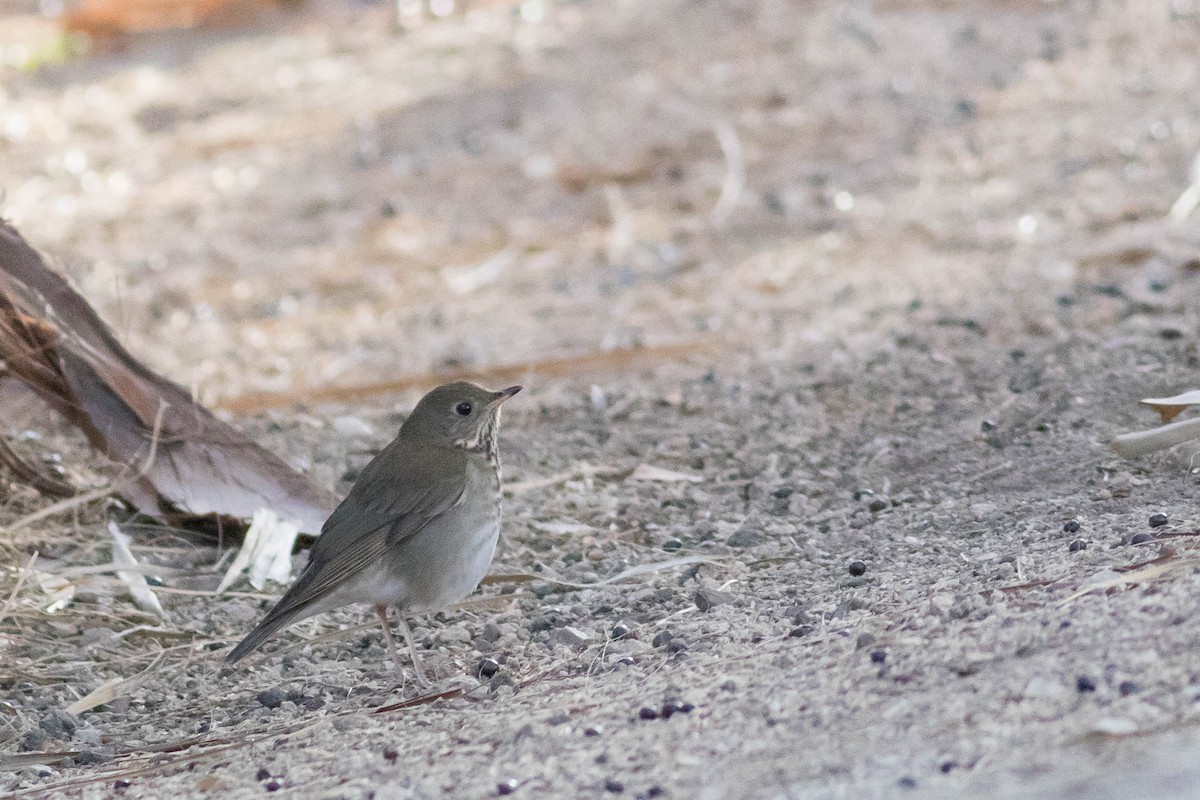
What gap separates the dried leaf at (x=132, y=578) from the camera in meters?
5.67

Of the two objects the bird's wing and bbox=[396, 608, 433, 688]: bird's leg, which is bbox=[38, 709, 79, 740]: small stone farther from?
bbox=[396, 608, 433, 688]: bird's leg

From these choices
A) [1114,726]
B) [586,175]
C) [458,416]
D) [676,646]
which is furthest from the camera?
[586,175]

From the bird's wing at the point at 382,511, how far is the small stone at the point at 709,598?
86 cm

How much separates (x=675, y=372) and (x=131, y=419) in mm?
2854

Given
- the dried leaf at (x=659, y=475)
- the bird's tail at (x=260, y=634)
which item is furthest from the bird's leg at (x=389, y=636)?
the dried leaf at (x=659, y=475)

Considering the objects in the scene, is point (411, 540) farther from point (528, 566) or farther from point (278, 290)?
point (278, 290)

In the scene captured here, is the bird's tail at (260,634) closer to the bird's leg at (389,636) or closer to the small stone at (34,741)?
the bird's leg at (389,636)

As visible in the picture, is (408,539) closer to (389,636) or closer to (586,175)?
(389,636)

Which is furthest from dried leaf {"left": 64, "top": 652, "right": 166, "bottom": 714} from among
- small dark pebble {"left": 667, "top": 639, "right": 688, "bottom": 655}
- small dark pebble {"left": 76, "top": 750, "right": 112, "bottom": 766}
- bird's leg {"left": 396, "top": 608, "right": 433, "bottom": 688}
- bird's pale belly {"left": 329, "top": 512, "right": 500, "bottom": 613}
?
small dark pebble {"left": 667, "top": 639, "right": 688, "bottom": 655}

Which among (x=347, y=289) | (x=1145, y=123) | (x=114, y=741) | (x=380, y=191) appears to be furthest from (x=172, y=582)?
(x=1145, y=123)

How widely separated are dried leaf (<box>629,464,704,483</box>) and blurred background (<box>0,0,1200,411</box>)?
1.62m

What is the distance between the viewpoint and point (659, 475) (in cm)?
653

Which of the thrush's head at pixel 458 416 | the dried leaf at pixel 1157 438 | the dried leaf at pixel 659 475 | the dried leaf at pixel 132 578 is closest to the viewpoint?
the dried leaf at pixel 1157 438

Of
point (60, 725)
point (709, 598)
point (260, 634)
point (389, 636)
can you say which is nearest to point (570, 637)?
point (709, 598)
